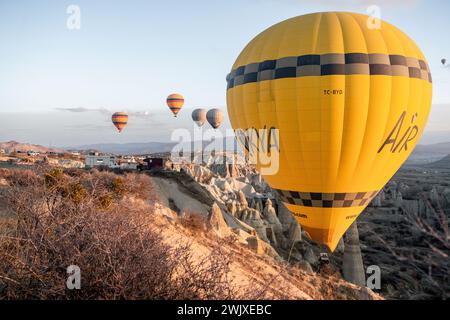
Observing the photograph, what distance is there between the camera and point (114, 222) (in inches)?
360

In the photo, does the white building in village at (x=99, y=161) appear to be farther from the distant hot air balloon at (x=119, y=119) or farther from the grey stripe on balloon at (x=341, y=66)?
the grey stripe on balloon at (x=341, y=66)

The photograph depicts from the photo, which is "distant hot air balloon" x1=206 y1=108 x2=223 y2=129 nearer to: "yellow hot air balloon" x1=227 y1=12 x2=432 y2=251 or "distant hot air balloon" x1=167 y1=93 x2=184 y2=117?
"distant hot air balloon" x1=167 y1=93 x2=184 y2=117

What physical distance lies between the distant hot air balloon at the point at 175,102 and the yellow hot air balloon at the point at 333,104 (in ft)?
126

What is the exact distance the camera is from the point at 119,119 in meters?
58.3

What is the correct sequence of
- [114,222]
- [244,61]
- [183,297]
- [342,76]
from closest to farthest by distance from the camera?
[183,297], [114,222], [342,76], [244,61]

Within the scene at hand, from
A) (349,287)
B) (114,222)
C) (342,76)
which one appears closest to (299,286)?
(349,287)

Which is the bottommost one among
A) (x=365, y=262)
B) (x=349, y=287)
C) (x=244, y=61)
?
(x=365, y=262)

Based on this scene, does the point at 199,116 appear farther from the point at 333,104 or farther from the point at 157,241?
the point at 157,241

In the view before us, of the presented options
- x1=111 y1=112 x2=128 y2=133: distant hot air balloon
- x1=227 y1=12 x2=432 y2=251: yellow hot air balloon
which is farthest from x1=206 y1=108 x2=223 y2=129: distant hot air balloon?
x1=227 y1=12 x2=432 y2=251: yellow hot air balloon

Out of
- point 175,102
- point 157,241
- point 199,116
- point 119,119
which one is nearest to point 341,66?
point 157,241

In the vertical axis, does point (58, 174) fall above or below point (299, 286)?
above

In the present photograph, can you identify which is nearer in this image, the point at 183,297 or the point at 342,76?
the point at 183,297
